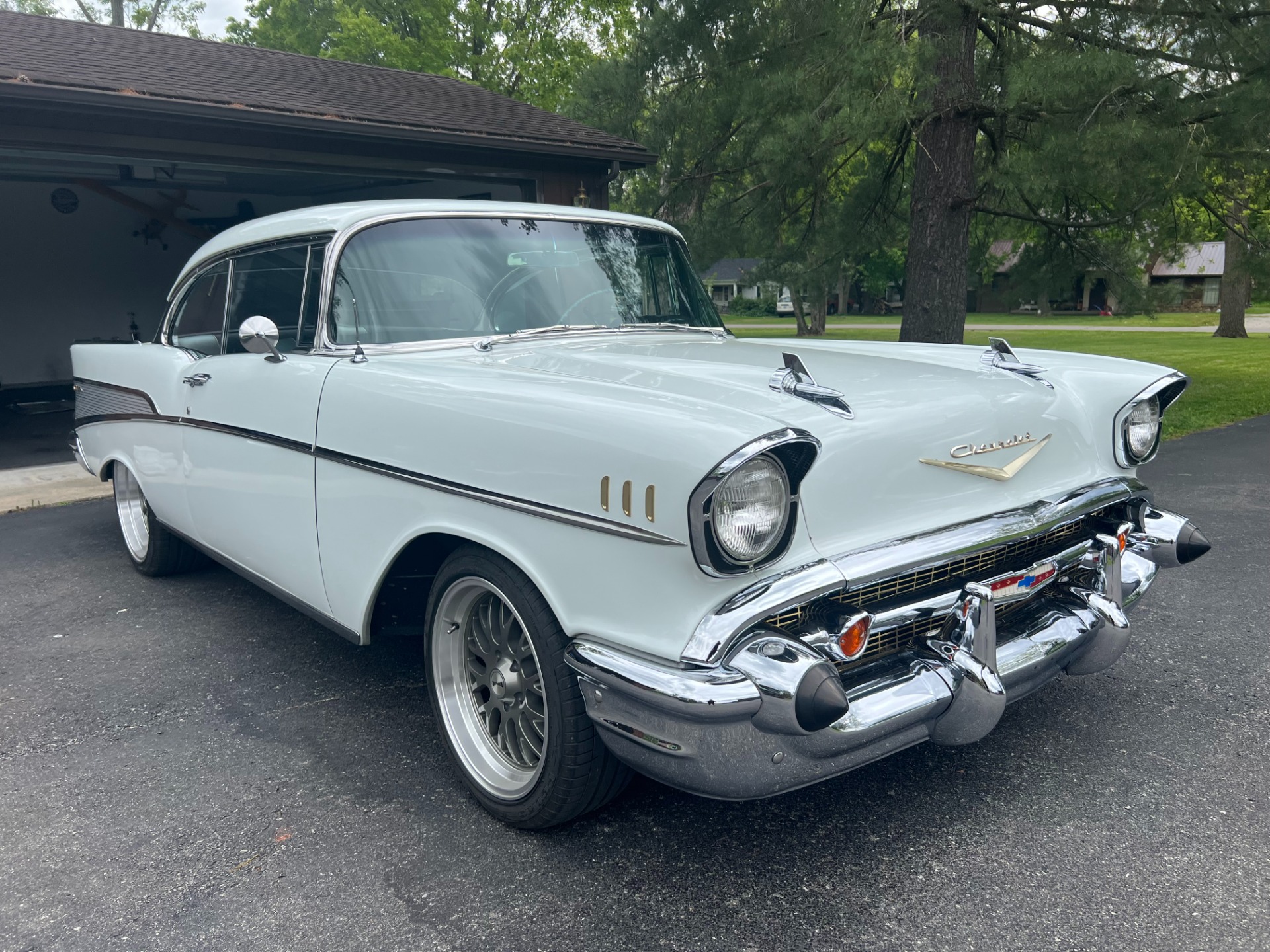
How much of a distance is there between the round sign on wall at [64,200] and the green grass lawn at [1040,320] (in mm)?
27236

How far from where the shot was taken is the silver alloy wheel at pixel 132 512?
4.78 meters

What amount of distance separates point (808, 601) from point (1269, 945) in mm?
1186

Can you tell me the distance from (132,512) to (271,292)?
2.09m

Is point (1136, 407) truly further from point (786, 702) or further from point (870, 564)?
point (786, 702)

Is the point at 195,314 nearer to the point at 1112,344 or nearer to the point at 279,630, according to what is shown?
the point at 279,630

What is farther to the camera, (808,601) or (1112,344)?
(1112,344)

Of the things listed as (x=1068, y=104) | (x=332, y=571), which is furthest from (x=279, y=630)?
(x=1068, y=104)

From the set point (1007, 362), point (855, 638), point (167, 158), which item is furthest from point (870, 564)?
point (167, 158)

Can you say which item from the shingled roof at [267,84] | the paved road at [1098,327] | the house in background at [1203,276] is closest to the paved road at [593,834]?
the shingled roof at [267,84]

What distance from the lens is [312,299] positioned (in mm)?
3146

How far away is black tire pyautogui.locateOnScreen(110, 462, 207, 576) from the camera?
14.9ft

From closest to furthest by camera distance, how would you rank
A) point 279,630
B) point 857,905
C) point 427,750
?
1. point 857,905
2. point 427,750
3. point 279,630

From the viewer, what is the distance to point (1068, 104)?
25.4ft

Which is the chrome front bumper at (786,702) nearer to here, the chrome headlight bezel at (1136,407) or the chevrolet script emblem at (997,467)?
the chevrolet script emblem at (997,467)
